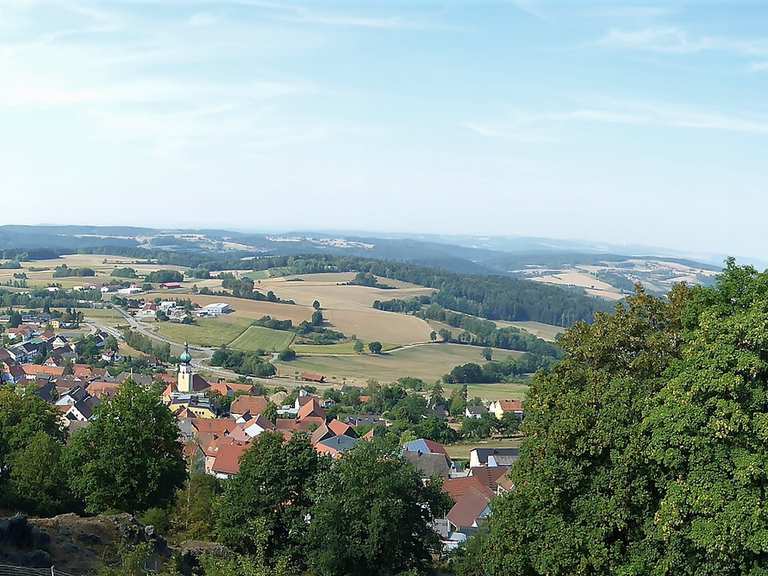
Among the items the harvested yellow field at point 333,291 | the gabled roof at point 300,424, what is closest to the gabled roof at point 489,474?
the gabled roof at point 300,424

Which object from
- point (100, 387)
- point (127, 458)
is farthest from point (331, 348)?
point (127, 458)

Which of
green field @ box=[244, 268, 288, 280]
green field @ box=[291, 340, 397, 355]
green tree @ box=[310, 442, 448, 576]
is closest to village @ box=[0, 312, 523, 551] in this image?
green field @ box=[291, 340, 397, 355]

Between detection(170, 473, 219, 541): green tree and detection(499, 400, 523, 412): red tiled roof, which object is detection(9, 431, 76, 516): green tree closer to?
detection(170, 473, 219, 541): green tree

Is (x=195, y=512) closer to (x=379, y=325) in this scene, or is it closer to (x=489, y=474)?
(x=489, y=474)

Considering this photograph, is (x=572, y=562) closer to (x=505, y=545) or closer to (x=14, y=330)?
(x=505, y=545)

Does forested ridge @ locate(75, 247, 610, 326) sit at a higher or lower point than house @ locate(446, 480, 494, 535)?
higher

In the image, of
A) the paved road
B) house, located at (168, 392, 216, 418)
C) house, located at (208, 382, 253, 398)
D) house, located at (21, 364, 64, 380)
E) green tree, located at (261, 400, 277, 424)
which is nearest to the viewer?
green tree, located at (261, 400, 277, 424)
